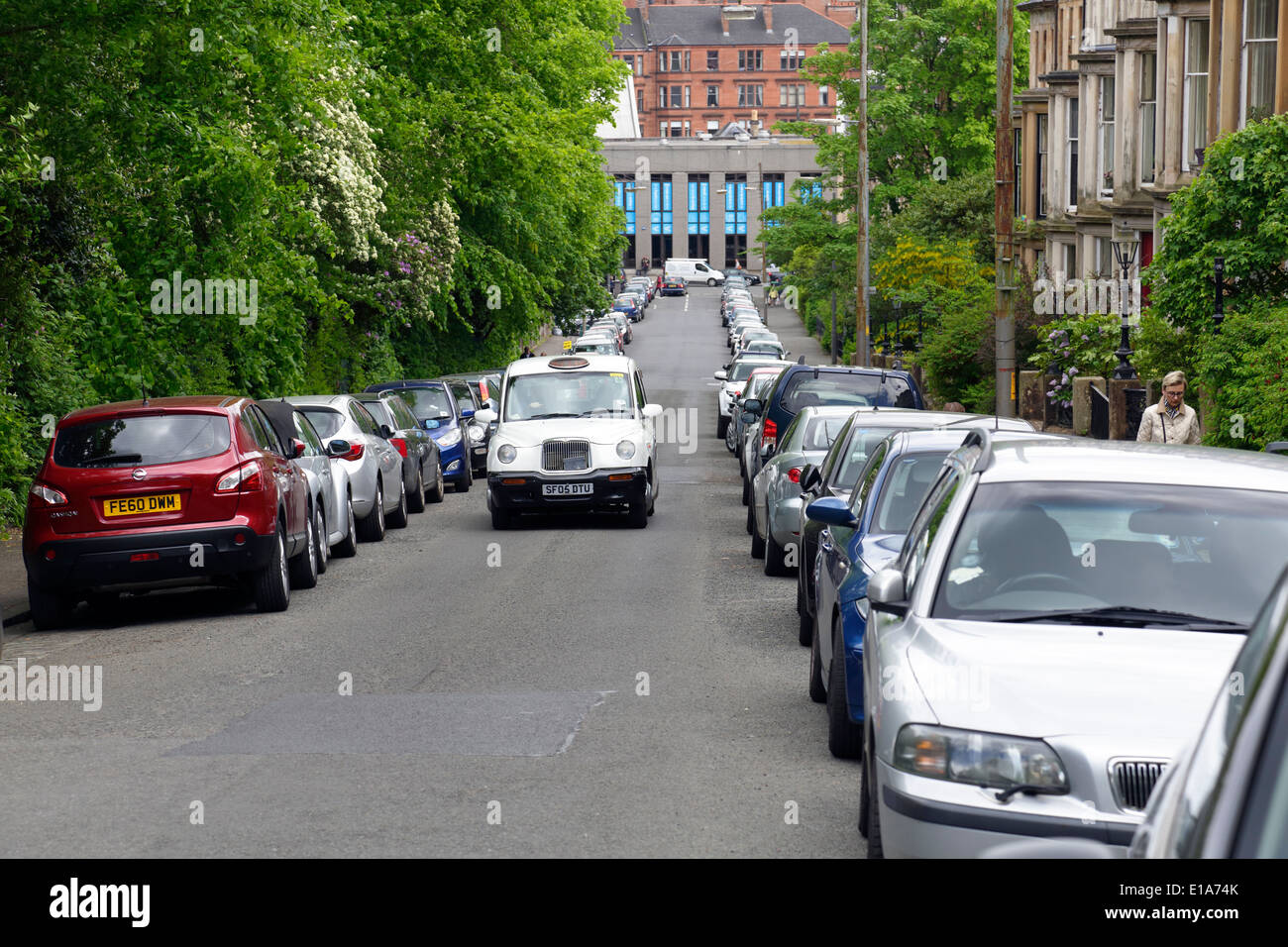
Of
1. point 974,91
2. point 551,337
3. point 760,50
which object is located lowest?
point 551,337

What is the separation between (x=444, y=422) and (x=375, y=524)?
8979 millimetres

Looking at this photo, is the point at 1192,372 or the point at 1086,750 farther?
the point at 1192,372

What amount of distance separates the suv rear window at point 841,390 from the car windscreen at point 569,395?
209cm

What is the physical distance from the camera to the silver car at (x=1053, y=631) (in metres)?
5.10

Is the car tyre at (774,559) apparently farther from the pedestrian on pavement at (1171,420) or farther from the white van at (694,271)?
the white van at (694,271)

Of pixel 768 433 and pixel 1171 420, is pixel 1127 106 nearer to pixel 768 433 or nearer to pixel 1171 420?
pixel 768 433

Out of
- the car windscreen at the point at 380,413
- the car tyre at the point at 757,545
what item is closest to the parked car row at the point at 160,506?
the car tyre at the point at 757,545

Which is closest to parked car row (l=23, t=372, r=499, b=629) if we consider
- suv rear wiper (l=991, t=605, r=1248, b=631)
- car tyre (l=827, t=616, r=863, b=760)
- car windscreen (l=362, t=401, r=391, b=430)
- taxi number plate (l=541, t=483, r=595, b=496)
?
taxi number plate (l=541, t=483, r=595, b=496)

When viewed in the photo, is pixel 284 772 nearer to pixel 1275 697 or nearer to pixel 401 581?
pixel 1275 697

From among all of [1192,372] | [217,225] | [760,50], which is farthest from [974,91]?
[760,50]

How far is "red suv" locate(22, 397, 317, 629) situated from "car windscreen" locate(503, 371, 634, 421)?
26.4ft

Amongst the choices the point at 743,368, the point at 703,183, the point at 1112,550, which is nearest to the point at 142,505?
the point at 1112,550

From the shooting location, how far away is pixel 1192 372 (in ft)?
83.8
